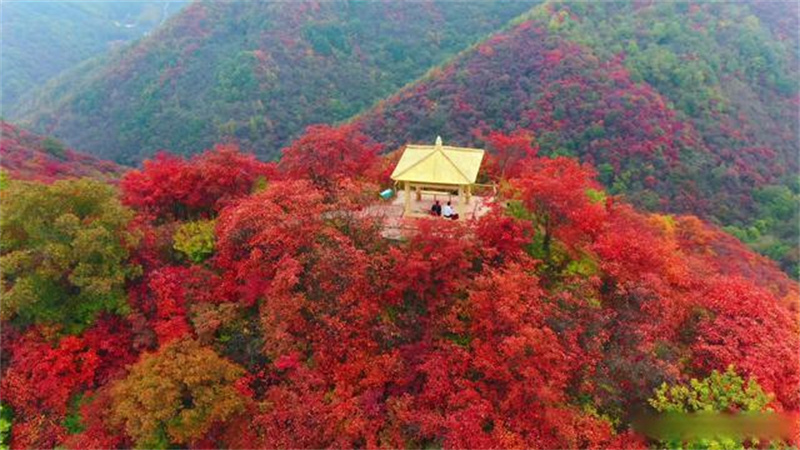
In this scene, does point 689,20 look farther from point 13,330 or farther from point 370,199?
point 13,330

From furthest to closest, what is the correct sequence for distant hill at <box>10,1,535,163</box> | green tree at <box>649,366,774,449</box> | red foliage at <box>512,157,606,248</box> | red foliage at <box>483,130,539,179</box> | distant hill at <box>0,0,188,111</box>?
distant hill at <box>0,0,188,111</box> < distant hill at <box>10,1,535,163</box> < red foliage at <box>483,130,539,179</box> < red foliage at <box>512,157,606,248</box> < green tree at <box>649,366,774,449</box>

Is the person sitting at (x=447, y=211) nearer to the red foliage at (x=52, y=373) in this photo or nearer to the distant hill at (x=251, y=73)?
the red foliage at (x=52, y=373)

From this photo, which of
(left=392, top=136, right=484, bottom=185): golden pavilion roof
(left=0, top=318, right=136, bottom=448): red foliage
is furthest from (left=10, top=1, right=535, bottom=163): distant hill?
(left=0, top=318, right=136, bottom=448): red foliage

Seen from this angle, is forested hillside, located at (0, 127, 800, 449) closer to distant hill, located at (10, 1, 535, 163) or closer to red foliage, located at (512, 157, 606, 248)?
red foliage, located at (512, 157, 606, 248)

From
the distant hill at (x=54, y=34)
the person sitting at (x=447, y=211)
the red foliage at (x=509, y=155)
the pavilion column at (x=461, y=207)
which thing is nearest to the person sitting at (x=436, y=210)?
the person sitting at (x=447, y=211)

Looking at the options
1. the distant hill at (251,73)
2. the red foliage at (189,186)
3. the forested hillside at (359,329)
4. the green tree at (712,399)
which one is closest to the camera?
the green tree at (712,399)

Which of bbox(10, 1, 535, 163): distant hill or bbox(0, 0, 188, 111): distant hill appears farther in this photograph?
bbox(0, 0, 188, 111): distant hill
